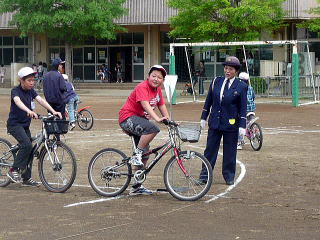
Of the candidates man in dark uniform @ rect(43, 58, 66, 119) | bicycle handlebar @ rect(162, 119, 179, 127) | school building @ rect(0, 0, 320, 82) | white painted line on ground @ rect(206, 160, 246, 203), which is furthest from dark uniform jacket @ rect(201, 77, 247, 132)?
school building @ rect(0, 0, 320, 82)

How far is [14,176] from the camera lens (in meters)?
10.0

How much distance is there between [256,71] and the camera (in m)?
32.2

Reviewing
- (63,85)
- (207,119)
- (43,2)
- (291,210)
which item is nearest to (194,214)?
(291,210)

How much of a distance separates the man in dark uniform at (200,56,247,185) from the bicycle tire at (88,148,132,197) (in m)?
1.48

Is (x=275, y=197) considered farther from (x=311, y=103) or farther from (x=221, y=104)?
(x=311, y=103)

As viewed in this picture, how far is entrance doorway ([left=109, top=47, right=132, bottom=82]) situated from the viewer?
1885 inches

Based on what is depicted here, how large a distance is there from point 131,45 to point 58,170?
3829 centimetres

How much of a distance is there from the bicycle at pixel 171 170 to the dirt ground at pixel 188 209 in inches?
6.2

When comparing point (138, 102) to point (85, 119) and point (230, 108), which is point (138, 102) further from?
point (85, 119)

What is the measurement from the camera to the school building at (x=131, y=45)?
139 feet

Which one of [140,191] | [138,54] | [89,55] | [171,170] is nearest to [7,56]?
[89,55]

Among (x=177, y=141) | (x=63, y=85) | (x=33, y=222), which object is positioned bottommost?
(x=33, y=222)

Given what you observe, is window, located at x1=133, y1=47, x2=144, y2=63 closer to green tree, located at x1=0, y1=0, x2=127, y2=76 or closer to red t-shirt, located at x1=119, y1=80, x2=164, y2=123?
green tree, located at x1=0, y1=0, x2=127, y2=76

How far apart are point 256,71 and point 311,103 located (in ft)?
13.1
